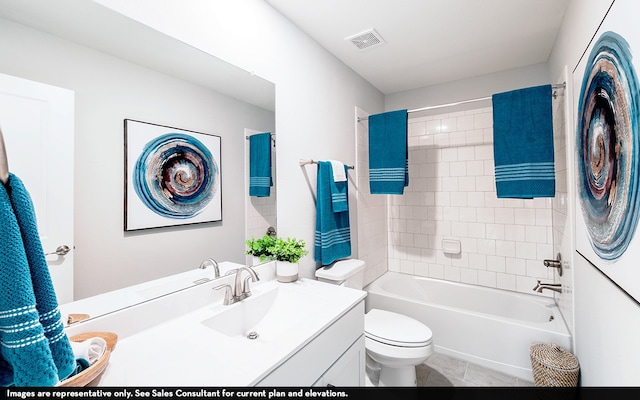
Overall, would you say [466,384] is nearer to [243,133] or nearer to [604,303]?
[604,303]

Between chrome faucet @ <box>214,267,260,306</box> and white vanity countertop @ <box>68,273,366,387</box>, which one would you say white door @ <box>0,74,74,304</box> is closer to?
white vanity countertop @ <box>68,273,366,387</box>

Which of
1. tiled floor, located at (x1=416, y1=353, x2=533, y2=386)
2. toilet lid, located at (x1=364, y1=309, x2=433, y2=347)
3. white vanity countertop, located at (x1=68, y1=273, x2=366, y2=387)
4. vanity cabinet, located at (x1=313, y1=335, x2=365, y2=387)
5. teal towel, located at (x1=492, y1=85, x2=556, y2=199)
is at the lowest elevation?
tiled floor, located at (x1=416, y1=353, x2=533, y2=386)

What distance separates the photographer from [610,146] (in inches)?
40.1

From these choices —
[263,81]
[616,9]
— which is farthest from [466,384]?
[263,81]

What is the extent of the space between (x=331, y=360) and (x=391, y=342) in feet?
2.33

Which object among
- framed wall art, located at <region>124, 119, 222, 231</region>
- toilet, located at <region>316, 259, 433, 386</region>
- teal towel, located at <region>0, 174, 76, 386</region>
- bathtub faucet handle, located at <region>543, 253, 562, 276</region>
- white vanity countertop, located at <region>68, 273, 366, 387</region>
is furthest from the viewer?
bathtub faucet handle, located at <region>543, 253, 562, 276</region>

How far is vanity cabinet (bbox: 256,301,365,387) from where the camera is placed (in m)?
0.91

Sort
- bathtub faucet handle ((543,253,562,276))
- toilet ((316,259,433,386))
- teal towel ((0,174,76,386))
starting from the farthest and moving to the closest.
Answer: bathtub faucet handle ((543,253,562,276)) < toilet ((316,259,433,386)) < teal towel ((0,174,76,386))

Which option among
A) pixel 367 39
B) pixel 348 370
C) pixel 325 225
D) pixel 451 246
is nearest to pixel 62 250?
pixel 348 370

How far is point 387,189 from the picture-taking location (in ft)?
7.87

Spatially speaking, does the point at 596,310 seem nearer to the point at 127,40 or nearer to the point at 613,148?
the point at 613,148

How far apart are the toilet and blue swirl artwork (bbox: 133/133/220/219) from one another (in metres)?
0.98

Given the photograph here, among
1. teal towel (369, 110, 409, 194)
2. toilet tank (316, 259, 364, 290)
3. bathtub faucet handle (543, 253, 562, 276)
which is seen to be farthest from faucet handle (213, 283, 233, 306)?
bathtub faucet handle (543, 253, 562, 276)

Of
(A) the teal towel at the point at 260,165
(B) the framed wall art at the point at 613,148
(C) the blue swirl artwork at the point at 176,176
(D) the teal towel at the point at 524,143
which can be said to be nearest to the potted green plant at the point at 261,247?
(A) the teal towel at the point at 260,165
